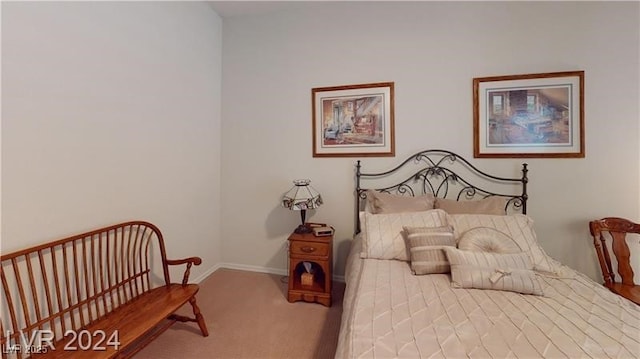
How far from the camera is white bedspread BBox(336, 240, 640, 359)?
95 cm

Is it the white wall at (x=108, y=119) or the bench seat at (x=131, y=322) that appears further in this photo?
the white wall at (x=108, y=119)

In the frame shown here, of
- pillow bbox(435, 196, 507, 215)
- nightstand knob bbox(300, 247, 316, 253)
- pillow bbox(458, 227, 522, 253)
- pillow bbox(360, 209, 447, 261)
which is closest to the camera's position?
pillow bbox(458, 227, 522, 253)

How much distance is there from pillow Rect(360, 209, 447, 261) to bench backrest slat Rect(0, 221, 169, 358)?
1.55 metres

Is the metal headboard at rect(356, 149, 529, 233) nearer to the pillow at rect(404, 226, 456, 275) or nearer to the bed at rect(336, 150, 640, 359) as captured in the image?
the bed at rect(336, 150, 640, 359)

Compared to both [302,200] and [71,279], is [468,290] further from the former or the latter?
[71,279]

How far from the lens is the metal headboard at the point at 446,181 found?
2.37 m

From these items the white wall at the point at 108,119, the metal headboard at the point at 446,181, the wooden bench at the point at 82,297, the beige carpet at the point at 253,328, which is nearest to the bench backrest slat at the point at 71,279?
the wooden bench at the point at 82,297

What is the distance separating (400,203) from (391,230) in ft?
1.32

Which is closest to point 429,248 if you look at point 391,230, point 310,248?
point 391,230

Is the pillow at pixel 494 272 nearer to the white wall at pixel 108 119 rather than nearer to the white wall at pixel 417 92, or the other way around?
the white wall at pixel 417 92

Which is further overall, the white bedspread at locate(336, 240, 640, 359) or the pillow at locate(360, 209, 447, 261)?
the pillow at locate(360, 209, 447, 261)

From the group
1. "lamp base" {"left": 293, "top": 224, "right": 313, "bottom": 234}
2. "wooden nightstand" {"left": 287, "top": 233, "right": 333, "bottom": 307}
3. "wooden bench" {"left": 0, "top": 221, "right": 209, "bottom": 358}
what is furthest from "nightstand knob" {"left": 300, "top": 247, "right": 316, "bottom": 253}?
"wooden bench" {"left": 0, "top": 221, "right": 209, "bottom": 358}

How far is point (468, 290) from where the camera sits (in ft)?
4.68

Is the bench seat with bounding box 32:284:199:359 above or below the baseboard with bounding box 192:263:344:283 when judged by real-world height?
above
